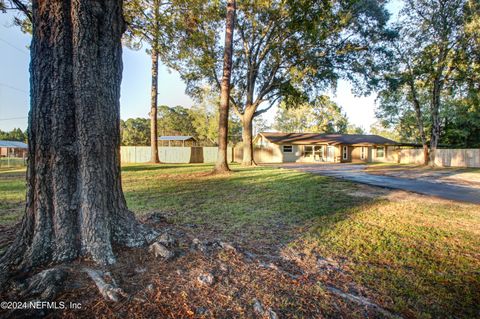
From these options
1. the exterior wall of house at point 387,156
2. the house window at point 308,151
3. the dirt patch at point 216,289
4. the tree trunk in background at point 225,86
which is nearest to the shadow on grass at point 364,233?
the dirt patch at point 216,289

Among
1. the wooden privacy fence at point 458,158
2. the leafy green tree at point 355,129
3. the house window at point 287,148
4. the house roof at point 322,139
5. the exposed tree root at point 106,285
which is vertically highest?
the leafy green tree at point 355,129

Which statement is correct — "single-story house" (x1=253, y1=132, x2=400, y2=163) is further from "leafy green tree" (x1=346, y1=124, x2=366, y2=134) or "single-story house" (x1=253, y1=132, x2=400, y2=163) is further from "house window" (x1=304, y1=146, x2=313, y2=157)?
"leafy green tree" (x1=346, y1=124, x2=366, y2=134)

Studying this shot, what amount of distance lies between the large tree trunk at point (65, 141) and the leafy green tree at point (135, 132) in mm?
43497

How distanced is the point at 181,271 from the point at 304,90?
17.4 meters

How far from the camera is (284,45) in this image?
15.6 meters

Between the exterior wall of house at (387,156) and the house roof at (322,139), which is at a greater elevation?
the house roof at (322,139)

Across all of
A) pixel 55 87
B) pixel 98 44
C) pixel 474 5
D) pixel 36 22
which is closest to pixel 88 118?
pixel 55 87

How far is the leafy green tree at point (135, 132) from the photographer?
1729 inches

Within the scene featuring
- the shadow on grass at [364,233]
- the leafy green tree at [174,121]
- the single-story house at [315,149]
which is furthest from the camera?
the leafy green tree at [174,121]

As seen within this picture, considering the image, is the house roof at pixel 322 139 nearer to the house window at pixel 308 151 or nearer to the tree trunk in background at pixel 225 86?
the house window at pixel 308 151

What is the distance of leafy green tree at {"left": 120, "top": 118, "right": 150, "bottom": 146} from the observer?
43.9 m

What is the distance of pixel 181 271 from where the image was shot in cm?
230

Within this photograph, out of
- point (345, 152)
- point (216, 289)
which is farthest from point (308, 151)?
point (216, 289)

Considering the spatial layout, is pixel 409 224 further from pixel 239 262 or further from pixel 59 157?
pixel 59 157
